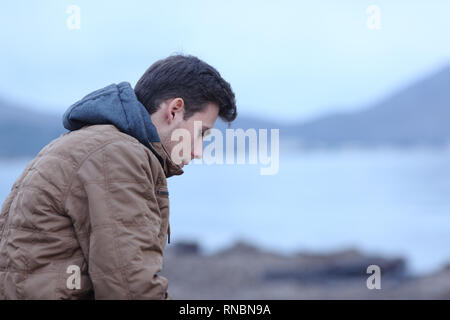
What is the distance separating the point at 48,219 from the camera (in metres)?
1.88

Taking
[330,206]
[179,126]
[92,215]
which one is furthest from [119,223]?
[330,206]

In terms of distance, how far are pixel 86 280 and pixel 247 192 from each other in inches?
1962

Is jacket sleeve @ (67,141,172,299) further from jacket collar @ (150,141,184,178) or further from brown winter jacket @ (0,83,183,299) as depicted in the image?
jacket collar @ (150,141,184,178)

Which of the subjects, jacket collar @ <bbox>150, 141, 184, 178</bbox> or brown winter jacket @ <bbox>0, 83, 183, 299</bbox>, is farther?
jacket collar @ <bbox>150, 141, 184, 178</bbox>

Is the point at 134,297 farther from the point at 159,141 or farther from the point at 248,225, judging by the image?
the point at 248,225

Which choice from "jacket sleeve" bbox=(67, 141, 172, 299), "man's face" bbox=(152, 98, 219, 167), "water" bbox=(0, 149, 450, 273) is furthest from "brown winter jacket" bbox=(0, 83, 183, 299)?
"water" bbox=(0, 149, 450, 273)

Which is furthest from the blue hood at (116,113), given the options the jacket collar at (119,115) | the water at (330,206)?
the water at (330,206)

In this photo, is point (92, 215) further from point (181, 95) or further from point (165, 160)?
point (181, 95)

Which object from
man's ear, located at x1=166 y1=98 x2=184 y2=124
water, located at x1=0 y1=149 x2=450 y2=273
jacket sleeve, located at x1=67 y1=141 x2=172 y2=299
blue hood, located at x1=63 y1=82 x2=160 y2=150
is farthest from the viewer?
water, located at x1=0 y1=149 x2=450 y2=273

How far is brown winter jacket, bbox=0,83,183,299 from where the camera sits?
179 cm

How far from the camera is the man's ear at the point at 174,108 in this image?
7.27 feet

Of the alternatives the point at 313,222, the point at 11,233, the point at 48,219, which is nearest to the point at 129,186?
the point at 48,219

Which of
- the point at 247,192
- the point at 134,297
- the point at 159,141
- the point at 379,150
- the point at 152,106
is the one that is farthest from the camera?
the point at 379,150

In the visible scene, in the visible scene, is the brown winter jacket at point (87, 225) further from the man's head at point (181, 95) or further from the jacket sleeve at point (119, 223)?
the man's head at point (181, 95)
